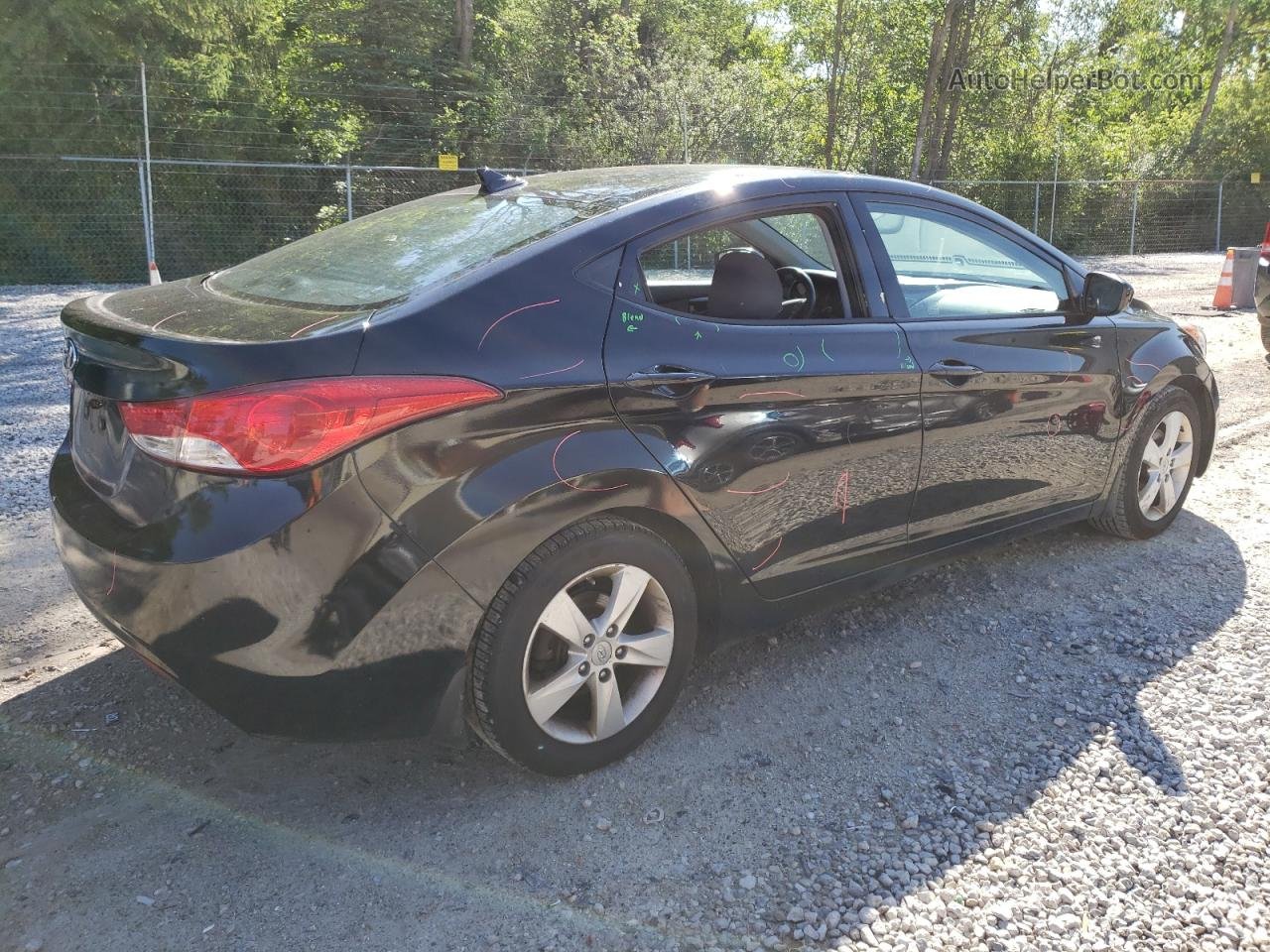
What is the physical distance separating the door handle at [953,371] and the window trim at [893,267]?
0.17 meters

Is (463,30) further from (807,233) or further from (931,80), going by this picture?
(807,233)

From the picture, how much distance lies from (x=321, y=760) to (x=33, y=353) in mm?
8378

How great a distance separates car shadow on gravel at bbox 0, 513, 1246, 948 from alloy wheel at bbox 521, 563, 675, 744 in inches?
7.7

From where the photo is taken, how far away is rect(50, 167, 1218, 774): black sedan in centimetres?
230

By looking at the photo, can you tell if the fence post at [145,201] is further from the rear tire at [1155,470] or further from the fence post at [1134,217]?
the fence post at [1134,217]

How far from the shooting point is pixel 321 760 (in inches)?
115

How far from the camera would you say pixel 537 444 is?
252cm

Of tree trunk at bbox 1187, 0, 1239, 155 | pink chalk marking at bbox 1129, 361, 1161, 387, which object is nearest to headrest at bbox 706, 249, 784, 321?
pink chalk marking at bbox 1129, 361, 1161, 387

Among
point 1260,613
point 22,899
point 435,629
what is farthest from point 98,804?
point 1260,613

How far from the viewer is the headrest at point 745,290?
3188 mm

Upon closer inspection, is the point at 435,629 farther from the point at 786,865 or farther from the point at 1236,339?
the point at 1236,339

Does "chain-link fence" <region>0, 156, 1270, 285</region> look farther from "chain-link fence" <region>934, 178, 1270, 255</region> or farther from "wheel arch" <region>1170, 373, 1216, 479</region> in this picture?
"wheel arch" <region>1170, 373, 1216, 479</region>

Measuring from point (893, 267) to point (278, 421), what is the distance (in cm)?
215

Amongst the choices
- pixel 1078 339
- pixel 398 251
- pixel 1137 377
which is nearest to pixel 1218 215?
Result: pixel 1137 377
